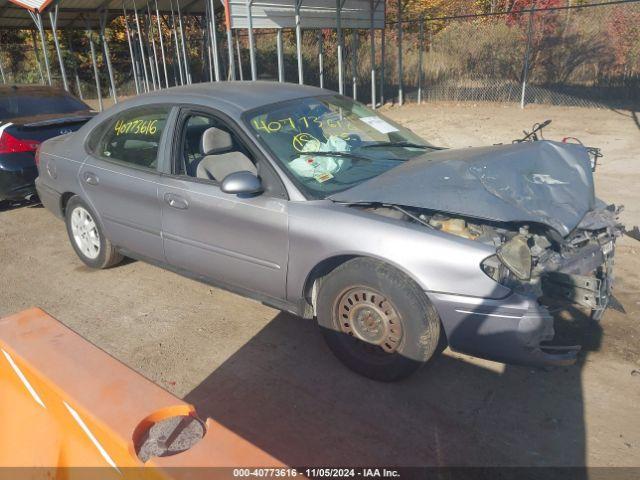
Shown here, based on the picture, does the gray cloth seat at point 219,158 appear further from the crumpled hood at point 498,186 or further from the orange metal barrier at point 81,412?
the orange metal barrier at point 81,412

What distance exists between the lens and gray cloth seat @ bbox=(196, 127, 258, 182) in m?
3.97

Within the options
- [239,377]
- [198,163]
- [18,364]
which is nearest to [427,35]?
[198,163]

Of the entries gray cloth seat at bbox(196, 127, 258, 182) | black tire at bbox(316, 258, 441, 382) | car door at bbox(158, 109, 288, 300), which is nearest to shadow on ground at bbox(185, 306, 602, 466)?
black tire at bbox(316, 258, 441, 382)

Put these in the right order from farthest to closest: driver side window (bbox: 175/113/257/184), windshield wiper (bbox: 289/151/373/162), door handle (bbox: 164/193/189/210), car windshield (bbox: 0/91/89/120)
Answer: car windshield (bbox: 0/91/89/120)
driver side window (bbox: 175/113/257/184)
door handle (bbox: 164/193/189/210)
windshield wiper (bbox: 289/151/373/162)

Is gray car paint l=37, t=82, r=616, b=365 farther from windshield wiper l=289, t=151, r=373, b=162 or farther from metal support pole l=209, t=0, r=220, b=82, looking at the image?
metal support pole l=209, t=0, r=220, b=82

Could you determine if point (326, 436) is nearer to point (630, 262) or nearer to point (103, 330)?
point (103, 330)

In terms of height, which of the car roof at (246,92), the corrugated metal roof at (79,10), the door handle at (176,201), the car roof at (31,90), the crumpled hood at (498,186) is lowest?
the door handle at (176,201)

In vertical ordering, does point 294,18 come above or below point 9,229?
above

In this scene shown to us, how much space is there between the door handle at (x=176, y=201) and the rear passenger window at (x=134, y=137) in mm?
300

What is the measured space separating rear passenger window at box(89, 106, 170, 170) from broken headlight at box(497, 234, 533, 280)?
2605mm

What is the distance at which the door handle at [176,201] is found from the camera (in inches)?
151

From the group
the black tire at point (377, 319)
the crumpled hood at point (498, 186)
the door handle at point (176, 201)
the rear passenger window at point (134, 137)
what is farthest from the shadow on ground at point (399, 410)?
the rear passenger window at point (134, 137)

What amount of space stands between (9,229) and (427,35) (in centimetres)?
1445

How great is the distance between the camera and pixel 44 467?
6.97 feet
